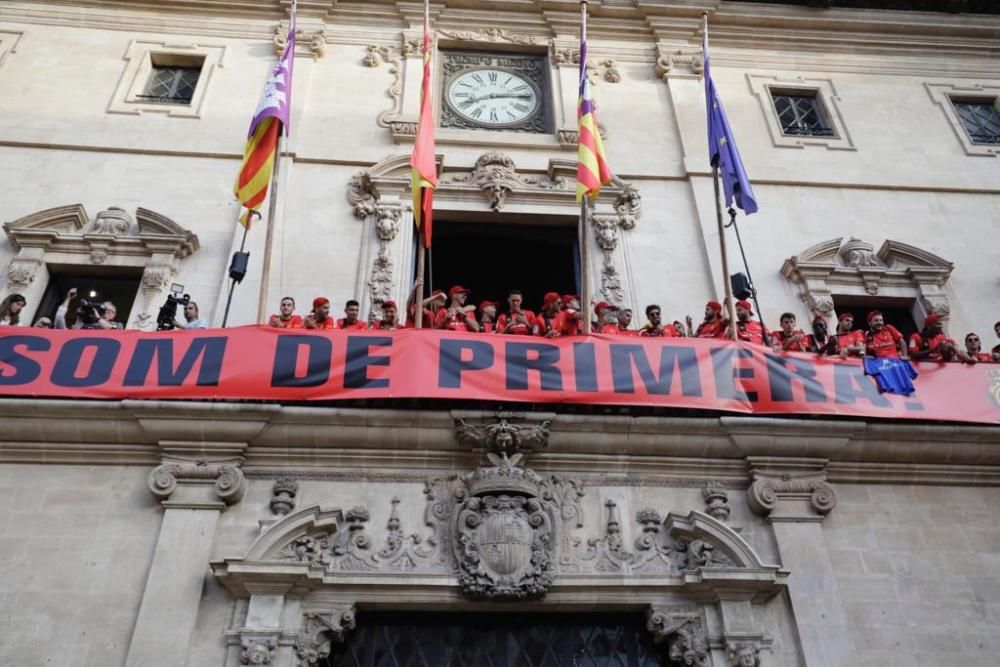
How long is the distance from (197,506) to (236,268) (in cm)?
366

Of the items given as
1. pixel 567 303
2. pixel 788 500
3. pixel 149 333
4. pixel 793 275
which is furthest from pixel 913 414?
pixel 149 333

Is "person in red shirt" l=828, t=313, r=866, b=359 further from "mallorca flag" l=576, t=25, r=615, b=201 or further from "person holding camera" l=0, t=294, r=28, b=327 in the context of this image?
"person holding camera" l=0, t=294, r=28, b=327

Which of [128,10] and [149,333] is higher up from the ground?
[128,10]

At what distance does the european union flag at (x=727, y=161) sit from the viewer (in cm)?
1242

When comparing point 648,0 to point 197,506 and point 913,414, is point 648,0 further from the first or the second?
point 197,506

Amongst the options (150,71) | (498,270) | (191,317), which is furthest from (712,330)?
(150,71)

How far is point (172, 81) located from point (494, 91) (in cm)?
575

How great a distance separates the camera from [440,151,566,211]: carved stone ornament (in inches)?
545

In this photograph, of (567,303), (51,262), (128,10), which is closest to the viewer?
(567,303)

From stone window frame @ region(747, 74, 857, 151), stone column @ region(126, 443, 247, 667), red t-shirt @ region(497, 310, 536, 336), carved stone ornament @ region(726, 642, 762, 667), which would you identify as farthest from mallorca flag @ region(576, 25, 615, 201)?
carved stone ornament @ region(726, 642, 762, 667)

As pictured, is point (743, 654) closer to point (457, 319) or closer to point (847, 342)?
point (847, 342)

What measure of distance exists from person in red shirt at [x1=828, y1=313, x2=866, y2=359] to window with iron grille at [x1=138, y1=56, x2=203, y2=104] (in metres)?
11.2

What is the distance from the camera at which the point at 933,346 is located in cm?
1114

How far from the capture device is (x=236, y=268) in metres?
12.0
